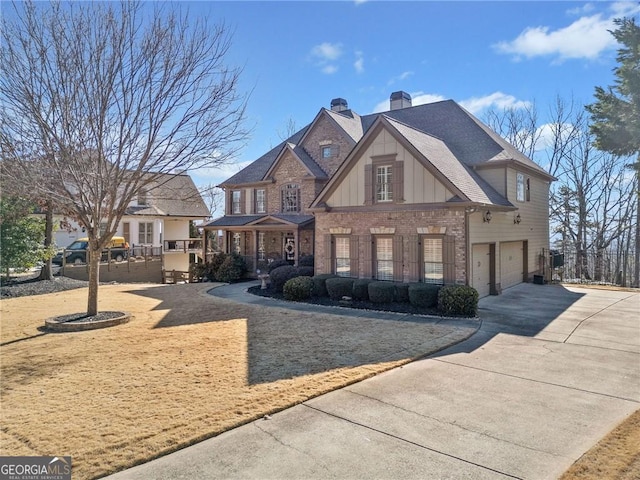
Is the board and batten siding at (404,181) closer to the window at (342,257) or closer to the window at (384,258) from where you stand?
the window at (342,257)

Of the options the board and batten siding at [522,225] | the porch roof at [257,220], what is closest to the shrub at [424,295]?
the board and batten siding at [522,225]

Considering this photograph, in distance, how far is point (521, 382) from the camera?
6.88 m

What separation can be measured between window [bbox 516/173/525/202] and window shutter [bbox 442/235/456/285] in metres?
6.26

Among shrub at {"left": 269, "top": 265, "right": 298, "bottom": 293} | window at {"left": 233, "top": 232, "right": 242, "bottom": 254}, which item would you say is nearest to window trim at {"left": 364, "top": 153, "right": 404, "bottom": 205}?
shrub at {"left": 269, "top": 265, "right": 298, "bottom": 293}

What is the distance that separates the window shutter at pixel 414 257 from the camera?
49.0ft

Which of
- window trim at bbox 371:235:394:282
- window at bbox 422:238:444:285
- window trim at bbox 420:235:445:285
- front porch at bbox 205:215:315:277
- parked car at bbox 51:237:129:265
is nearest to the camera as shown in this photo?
window trim at bbox 420:235:445:285

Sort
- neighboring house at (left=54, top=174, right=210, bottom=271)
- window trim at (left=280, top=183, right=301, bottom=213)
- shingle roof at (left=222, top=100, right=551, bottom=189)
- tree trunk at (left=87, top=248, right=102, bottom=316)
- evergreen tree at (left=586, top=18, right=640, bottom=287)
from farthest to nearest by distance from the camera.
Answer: neighboring house at (left=54, top=174, right=210, bottom=271), window trim at (left=280, top=183, right=301, bottom=213), shingle roof at (left=222, top=100, right=551, bottom=189), evergreen tree at (left=586, top=18, right=640, bottom=287), tree trunk at (left=87, top=248, right=102, bottom=316)

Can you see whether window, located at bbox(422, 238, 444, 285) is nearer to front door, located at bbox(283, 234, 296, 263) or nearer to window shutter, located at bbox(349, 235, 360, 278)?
→ window shutter, located at bbox(349, 235, 360, 278)

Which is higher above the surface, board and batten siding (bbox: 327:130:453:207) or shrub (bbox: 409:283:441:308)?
board and batten siding (bbox: 327:130:453:207)

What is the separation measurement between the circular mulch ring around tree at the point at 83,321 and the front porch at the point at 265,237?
31.9ft

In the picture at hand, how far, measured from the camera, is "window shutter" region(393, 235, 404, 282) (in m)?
15.4

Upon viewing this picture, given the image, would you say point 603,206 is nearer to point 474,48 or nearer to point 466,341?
point 474,48

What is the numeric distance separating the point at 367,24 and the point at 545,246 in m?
16.1

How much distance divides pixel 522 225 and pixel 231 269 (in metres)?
15.1
